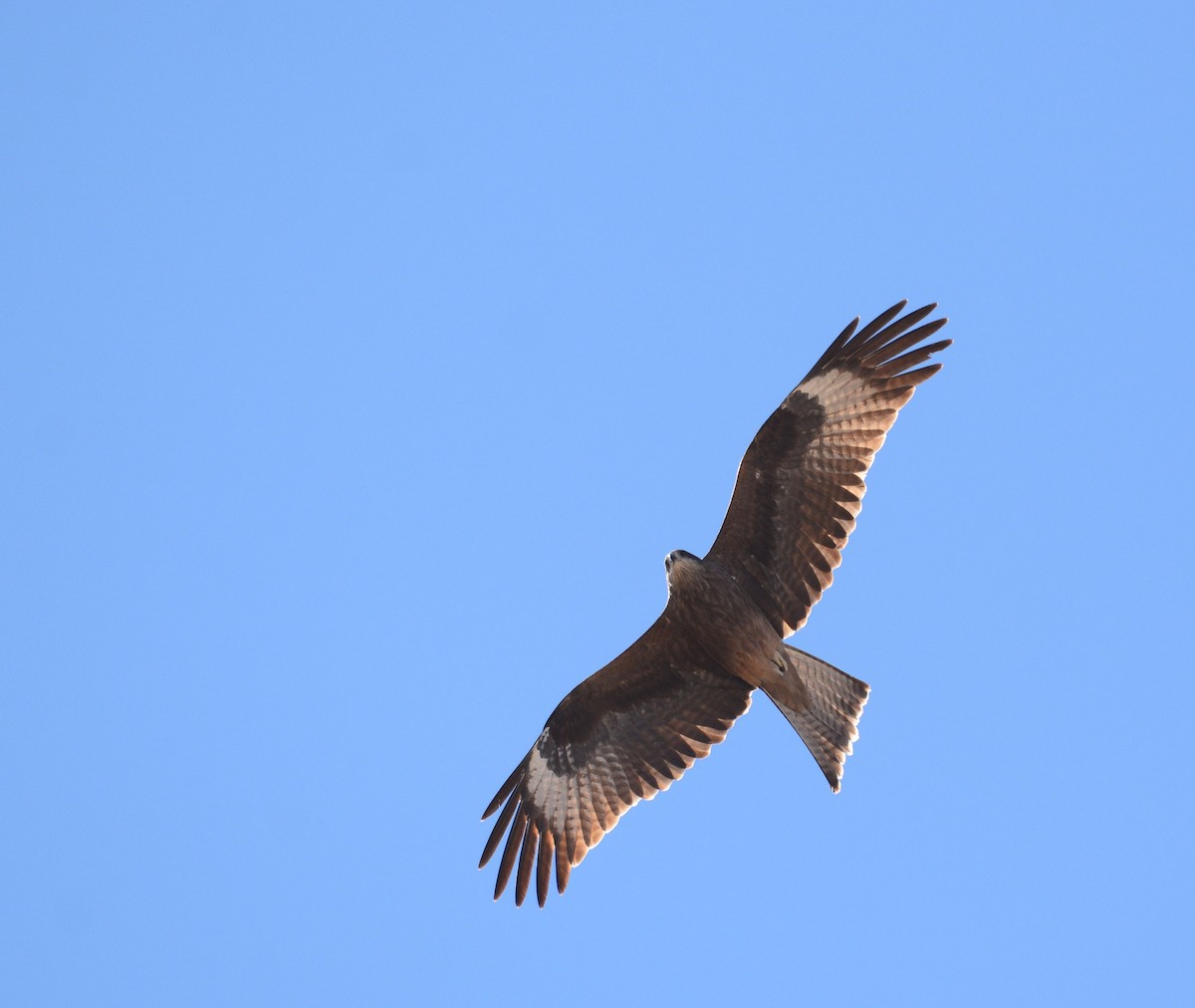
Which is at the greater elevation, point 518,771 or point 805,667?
point 518,771

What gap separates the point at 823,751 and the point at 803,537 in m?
1.58

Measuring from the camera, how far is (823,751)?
10031 millimetres

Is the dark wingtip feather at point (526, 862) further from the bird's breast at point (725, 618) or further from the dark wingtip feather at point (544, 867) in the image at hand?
the bird's breast at point (725, 618)

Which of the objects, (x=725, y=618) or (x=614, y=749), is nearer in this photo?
(x=725, y=618)

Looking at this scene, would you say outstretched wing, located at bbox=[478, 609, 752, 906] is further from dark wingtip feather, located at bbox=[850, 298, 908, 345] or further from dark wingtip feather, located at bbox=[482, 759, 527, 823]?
dark wingtip feather, located at bbox=[850, 298, 908, 345]

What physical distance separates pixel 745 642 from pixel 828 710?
0.92 meters

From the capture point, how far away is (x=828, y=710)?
10.2 meters

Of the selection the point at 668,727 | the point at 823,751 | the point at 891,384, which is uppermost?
the point at 891,384

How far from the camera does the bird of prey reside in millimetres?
9938

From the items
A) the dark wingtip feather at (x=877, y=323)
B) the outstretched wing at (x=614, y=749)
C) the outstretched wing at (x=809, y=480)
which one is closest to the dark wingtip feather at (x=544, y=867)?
the outstretched wing at (x=614, y=749)

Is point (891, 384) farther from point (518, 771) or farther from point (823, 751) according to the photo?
point (518, 771)

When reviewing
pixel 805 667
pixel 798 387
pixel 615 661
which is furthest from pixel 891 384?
pixel 615 661

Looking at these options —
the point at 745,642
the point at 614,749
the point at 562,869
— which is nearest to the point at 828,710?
the point at 745,642

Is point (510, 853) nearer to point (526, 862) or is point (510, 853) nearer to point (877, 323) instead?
point (526, 862)
